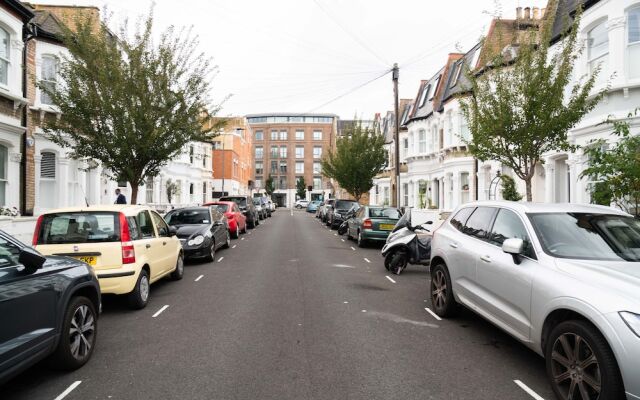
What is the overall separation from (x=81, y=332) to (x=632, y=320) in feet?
16.4

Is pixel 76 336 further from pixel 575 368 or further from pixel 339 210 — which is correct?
pixel 339 210

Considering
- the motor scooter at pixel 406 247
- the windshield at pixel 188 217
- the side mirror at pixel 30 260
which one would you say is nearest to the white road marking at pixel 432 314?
the motor scooter at pixel 406 247

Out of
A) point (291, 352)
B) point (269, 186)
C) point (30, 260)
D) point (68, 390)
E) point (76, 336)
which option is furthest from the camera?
point (269, 186)

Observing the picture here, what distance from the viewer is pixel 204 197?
1599 inches

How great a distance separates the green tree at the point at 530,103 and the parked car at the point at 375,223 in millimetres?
5479

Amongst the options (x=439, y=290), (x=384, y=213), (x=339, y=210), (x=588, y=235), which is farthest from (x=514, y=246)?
(x=339, y=210)

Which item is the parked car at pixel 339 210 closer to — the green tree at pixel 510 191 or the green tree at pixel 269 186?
the green tree at pixel 510 191

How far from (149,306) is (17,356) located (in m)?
3.76

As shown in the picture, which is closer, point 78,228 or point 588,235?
point 588,235

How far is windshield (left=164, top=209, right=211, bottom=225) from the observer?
12688mm

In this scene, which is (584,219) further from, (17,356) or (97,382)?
(17,356)

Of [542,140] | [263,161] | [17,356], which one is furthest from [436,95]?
[263,161]

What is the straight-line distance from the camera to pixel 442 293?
6.66 meters

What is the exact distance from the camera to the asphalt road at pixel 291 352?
4.03 metres
